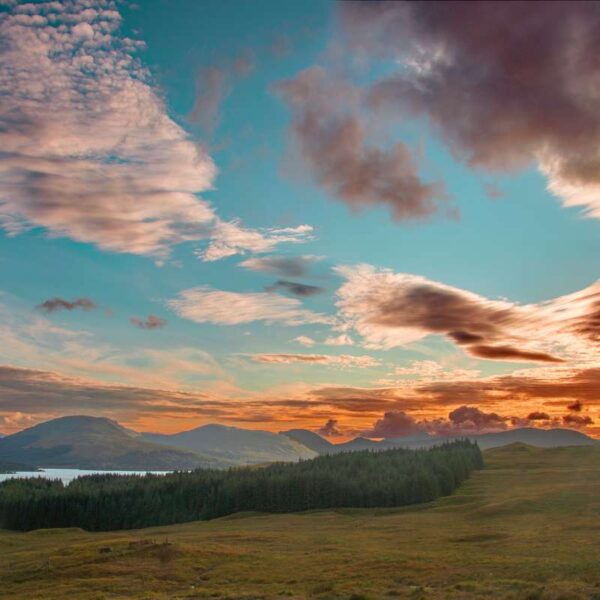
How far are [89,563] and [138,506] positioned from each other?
124 metres

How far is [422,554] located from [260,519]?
9254 cm

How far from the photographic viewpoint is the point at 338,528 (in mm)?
121625

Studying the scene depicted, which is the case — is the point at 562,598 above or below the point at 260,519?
above

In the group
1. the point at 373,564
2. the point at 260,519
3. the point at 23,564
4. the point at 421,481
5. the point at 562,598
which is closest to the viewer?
the point at 562,598

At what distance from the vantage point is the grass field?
181 ft

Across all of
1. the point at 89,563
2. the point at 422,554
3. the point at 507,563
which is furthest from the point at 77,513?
the point at 507,563

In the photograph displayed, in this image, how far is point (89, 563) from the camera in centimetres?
8088

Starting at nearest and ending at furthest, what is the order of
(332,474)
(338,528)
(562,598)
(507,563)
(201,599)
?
(562,598) → (201,599) → (507,563) → (338,528) → (332,474)

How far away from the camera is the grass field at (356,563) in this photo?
55.1 metres

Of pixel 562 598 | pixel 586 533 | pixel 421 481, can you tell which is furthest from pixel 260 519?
pixel 562 598

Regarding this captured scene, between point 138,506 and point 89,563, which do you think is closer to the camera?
point 89,563

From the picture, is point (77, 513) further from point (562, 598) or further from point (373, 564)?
point (562, 598)

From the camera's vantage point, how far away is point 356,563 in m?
70.6

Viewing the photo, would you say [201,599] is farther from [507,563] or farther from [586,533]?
[586,533]
